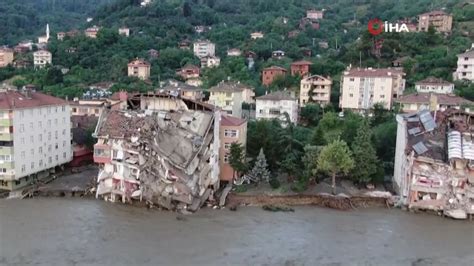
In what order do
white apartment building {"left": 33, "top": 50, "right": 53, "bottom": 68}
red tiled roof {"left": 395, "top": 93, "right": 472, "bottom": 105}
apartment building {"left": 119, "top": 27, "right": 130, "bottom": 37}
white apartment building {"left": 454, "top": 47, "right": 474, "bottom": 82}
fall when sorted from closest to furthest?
red tiled roof {"left": 395, "top": 93, "right": 472, "bottom": 105}
white apartment building {"left": 454, "top": 47, "right": 474, "bottom": 82}
white apartment building {"left": 33, "top": 50, "right": 53, "bottom": 68}
apartment building {"left": 119, "top": 27, "right": 130, "bottom": 37}

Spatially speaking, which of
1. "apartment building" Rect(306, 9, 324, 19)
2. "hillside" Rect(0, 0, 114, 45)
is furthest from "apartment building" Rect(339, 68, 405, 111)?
"hillside" Rect(0, 0, 114, 45)

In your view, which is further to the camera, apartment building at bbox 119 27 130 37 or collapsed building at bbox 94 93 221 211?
apartment building at bbox 119 27 130 37

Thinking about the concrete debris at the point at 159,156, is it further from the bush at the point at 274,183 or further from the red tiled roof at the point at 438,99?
the red tiled roof at the point at 438,99

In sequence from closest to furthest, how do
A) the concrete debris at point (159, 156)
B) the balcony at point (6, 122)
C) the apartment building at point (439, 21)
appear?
→ the concrete debris at point (159, 156) < the balcony at point (6, 122) < the apartment building at point (439, 21)

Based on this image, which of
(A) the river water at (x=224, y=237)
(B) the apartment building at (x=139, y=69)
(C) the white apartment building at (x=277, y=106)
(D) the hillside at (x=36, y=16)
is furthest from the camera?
(D) the hillside at (x=36, y=16)

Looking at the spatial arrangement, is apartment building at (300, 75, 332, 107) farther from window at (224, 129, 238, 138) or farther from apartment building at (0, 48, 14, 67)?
apartment building at (0, 48, 14, 67)

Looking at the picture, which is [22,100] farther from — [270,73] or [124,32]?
[124,32]

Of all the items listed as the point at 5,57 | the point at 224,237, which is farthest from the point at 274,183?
the point at 5,57

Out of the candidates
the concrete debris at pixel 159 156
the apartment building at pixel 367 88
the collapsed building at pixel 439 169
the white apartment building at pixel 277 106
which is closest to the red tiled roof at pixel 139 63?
the white apartment building at pixel 277 106
